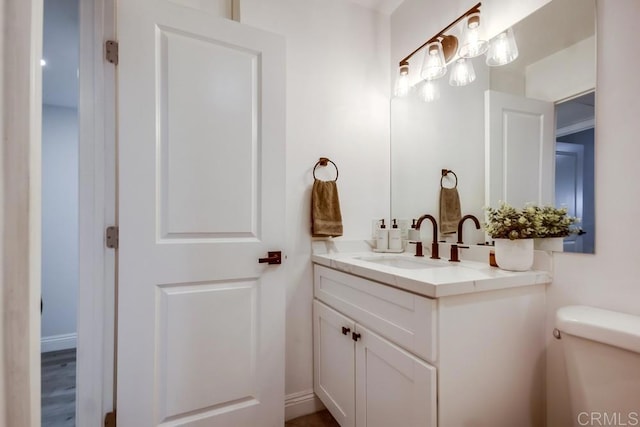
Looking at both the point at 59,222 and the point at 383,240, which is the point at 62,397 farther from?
the point at 383,240

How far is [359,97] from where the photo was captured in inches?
74.9

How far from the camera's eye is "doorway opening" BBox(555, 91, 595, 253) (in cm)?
104

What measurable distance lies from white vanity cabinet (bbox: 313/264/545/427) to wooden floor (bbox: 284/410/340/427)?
0.35 meters


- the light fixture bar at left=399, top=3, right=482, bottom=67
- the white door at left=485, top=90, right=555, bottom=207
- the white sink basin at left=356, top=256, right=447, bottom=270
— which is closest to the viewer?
the white door at left=485, top=90, right=555, bottom=207

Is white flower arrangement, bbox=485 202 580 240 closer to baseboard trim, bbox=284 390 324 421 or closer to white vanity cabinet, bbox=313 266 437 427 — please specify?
white vanity cabinet, bbox=313 266 437 427

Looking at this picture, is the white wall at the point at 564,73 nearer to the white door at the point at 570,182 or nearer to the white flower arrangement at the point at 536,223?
the white door at the point at 570,182

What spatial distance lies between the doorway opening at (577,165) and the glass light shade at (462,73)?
469mm

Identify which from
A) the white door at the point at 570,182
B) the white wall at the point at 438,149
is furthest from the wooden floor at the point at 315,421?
the white door at the point at 570,182

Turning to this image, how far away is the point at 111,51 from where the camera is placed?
1.25 m

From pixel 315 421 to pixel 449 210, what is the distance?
1365 millimetres

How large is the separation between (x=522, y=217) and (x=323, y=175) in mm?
1025

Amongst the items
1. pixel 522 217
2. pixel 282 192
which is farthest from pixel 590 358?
pixel 282 192

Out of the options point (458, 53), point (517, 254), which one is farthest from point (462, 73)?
point (517, 254)
